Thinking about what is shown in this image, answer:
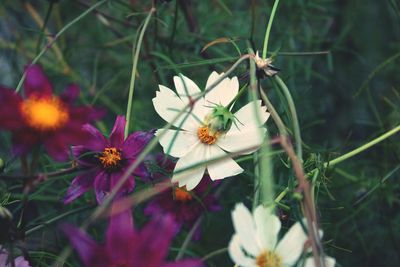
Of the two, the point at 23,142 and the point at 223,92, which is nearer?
the point at 23,142

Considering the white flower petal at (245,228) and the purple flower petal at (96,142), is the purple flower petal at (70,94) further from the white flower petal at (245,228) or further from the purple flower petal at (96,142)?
the white flower petal at (245,228)

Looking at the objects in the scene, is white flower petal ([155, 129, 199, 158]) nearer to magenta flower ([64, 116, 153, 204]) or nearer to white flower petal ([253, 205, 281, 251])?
magenta flower ([64, 116, 153, 204])

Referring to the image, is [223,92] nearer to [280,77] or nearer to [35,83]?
[35,83]

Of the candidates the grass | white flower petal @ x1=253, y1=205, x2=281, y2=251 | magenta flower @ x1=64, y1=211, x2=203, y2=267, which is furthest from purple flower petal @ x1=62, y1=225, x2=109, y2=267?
the grass

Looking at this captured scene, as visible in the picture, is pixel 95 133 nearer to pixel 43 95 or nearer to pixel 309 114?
pixel 43 95

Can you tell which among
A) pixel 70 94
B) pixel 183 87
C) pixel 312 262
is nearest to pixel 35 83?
pixel 70 94
